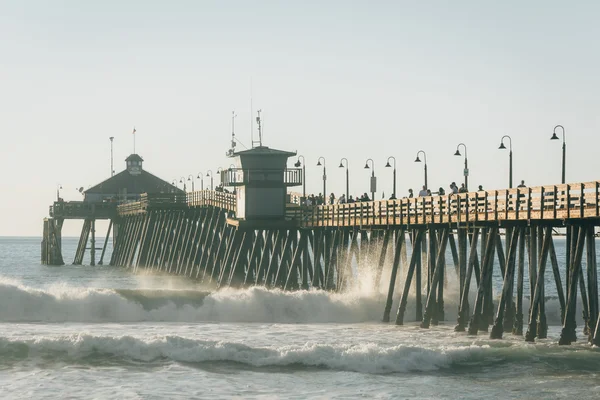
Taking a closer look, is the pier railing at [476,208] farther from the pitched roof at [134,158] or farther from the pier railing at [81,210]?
the pitched roof at [134,158]

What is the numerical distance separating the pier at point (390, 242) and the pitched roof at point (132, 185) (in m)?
20.9

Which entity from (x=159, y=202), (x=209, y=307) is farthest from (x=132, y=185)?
(x=209, y=307)

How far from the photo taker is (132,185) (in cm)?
12406

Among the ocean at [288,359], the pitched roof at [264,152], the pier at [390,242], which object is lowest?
the ocean at [288,359]

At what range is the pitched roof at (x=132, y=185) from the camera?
123 meters

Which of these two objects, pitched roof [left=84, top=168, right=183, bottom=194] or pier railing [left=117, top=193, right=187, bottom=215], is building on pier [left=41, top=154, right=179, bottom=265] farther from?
pier railing [left=117, top=193, right=187, bottom=215]

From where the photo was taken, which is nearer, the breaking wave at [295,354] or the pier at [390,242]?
the breaking wave at [295,354]

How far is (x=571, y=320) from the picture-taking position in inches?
1460

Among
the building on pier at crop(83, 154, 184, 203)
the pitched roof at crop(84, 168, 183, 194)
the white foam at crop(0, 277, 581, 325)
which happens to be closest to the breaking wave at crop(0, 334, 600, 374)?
the white foam at crop(0, 277, 581, 325)

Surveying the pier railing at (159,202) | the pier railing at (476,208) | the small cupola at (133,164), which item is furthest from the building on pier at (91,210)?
the pier railing at (476,208)

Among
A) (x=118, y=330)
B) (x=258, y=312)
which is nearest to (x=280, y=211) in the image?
(x=258, y=312)

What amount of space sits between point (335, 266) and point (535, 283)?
746 inches

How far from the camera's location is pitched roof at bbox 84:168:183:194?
123 metres

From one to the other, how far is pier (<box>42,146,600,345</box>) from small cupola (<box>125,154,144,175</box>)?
24.2 meters
